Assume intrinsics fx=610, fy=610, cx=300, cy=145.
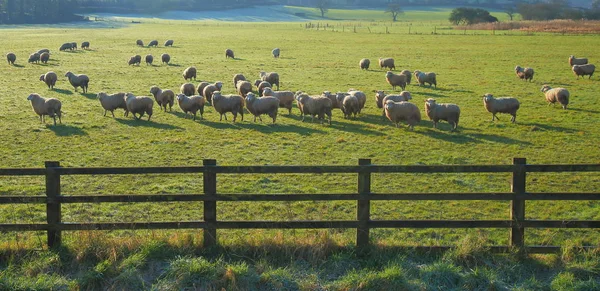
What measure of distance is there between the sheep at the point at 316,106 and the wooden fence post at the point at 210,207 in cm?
1381

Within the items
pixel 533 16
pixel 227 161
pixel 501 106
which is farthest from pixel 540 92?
pixel 533 16

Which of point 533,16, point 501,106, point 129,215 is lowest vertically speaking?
point 129,215

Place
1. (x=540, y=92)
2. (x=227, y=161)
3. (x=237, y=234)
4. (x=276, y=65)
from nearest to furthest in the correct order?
(x=237, y=234) → (x=227, y=161) → (x=540, y=92) → (x=276, y=65)

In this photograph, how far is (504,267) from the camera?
7383 millimetres

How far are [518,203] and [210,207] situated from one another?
391 cm

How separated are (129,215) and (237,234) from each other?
3.10m

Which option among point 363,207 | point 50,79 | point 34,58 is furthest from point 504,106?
point 34,58

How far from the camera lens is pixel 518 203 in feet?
25.3

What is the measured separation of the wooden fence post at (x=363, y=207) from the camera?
301 inches

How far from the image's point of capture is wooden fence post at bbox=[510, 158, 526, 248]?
7.54 meters

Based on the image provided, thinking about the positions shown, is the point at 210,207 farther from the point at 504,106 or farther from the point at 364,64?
the point at 364,64

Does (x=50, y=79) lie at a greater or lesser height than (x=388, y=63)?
lesser

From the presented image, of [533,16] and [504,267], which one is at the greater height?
[533,16]

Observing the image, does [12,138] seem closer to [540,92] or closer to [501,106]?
[501,106]
